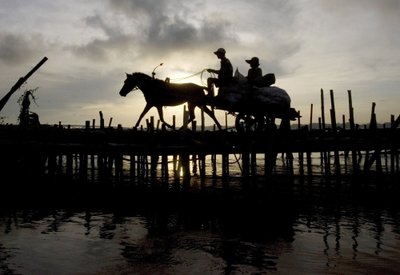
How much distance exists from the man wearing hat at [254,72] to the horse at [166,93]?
2.12 meters

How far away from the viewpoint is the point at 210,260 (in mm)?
8773

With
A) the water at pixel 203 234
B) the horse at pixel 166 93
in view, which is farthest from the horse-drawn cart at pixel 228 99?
the water at pixel 203 234

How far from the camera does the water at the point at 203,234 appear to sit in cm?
844

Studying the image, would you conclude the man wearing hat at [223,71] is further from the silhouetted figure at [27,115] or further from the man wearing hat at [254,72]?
the silhouetted figure at [27,115]

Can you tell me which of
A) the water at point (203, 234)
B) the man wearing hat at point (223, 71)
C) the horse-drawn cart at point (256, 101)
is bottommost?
the water at point (203, 234)

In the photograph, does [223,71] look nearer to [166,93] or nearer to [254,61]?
[254,61]

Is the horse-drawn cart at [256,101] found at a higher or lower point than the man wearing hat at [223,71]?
lower

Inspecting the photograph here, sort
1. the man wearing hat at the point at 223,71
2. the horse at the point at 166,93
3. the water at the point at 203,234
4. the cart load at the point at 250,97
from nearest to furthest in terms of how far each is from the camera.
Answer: the water at the point at 203,234, the cart load at the point at 250,97, the man wearing hat at the point at 223,71, the horse at the point at 166,93

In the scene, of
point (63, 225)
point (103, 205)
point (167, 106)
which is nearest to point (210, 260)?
point (63, 225)

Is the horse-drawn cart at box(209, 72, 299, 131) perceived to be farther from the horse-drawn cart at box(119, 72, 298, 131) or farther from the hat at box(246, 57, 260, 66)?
the hat at box(246, 57, 260, 66)

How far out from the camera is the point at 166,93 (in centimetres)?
1825

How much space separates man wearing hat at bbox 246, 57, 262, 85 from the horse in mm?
2121

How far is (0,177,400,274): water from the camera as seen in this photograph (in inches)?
332

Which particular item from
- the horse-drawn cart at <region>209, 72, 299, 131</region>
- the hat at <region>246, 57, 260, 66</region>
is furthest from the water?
the hat at <region>246, 57, 260, 66</region>
